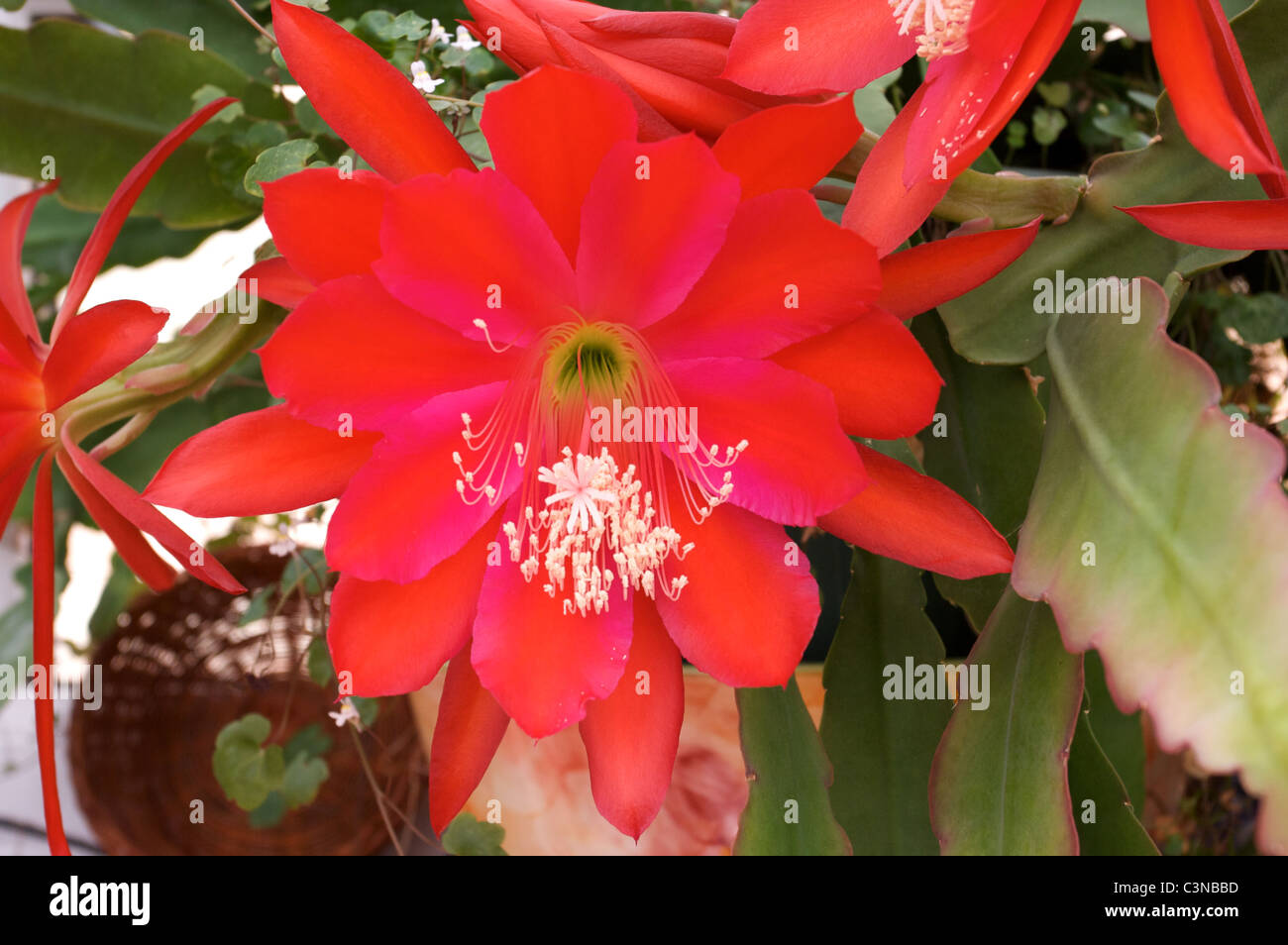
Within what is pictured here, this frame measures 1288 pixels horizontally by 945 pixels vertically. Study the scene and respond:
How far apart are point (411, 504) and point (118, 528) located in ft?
0.43

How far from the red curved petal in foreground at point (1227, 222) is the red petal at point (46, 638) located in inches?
15.4

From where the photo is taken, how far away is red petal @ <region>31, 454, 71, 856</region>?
13.4 inches

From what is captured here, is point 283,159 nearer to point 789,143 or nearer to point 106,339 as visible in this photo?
point 106,339

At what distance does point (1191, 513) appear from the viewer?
261mm

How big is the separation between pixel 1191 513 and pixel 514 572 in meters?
0.21

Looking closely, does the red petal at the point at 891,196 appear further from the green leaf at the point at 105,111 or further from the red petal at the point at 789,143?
the green leaf at the point at 105,111

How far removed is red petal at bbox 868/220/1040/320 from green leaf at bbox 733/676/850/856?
0.49ft

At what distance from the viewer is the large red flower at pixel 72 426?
12.7 inches

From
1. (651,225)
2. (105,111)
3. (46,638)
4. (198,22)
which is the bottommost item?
(46,638)

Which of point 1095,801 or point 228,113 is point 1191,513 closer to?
point 1095,801

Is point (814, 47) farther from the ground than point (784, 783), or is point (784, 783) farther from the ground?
point (814, 47)

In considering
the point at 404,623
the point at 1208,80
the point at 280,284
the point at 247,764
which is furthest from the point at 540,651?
the point at 247,764

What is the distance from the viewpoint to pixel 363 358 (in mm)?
293

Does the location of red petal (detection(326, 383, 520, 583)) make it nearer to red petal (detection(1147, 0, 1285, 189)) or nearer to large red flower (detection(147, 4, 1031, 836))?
large red flower (detection(147, 4, 1031, 836))
